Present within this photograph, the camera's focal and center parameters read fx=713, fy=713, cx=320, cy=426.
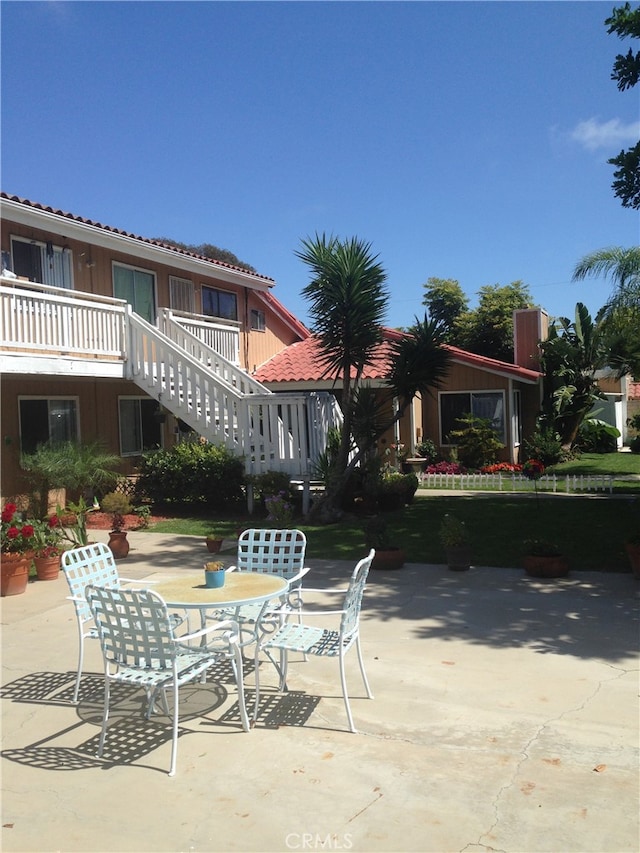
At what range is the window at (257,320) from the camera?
21.7 meters

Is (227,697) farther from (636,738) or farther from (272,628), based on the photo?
(636,738)

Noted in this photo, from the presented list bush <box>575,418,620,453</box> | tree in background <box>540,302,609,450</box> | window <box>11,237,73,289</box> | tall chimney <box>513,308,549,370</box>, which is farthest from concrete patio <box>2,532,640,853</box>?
bush <box>575,418,620,453</box>

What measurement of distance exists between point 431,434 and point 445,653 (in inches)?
661

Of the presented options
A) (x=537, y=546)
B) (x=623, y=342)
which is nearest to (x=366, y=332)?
(x=537, y=546)

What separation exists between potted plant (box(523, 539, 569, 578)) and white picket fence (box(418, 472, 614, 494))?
8203 millimetres

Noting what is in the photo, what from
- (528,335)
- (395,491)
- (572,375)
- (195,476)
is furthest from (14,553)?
(528,335)

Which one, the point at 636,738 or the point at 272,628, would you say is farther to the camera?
the point at 272,628

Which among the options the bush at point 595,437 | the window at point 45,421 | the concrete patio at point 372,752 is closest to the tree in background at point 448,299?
the bush at point 595,437

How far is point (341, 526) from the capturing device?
1267 cm

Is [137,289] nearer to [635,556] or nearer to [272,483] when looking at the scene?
[272,483]

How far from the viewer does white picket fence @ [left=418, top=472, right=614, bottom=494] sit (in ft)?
54.3

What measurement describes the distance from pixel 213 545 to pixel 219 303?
11.0 meters

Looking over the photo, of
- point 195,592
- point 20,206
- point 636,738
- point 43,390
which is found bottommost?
point 636,738

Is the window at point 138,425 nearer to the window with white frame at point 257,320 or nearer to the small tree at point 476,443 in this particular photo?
the window with white frame at point 257,320
